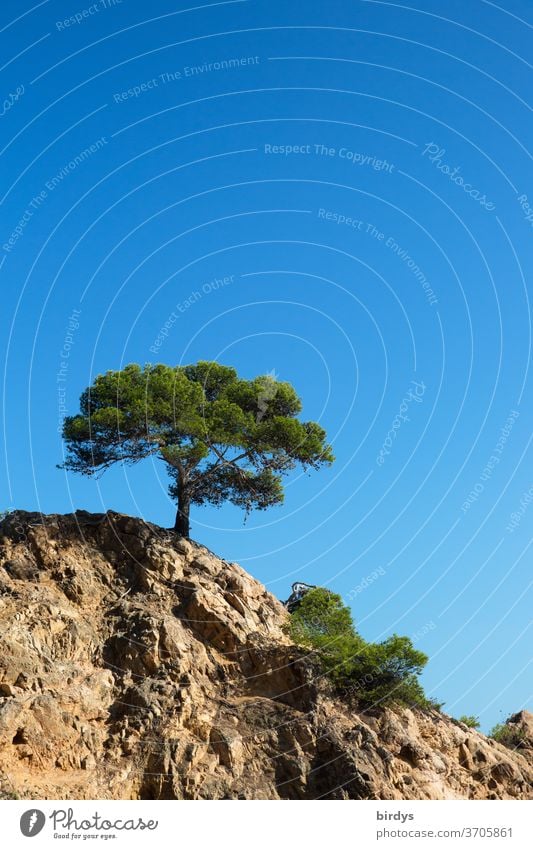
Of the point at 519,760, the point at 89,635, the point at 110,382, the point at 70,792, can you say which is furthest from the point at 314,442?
the point at 70,792

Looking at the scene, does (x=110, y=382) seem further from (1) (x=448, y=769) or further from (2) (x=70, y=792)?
(1) (x=448, y=769)

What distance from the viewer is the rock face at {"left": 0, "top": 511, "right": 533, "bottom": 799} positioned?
34438mm

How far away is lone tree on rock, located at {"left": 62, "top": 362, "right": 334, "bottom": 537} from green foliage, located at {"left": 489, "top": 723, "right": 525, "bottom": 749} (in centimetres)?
1935

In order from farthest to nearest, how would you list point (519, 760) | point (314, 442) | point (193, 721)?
point (314, 442)
point (519, 760)
point (193, 721)

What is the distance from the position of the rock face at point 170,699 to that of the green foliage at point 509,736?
11.5 ft

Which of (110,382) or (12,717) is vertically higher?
(110,382)

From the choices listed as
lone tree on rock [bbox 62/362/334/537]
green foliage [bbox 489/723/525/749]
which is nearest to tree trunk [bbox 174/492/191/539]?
lone tree on rock [bbox 62/362/334/537]

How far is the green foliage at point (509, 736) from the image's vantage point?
49.8 m

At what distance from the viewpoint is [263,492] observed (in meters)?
50.8
